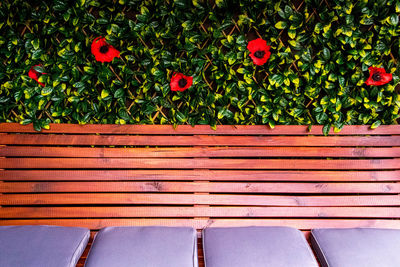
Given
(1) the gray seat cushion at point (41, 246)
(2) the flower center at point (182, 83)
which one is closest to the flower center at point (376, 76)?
(2) the flower center at point (182, 83)

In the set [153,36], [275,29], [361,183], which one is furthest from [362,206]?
[153,36]

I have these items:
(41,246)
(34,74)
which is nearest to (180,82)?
(34,74)

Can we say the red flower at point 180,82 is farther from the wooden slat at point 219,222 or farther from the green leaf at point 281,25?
the wooden slat at point 219,222

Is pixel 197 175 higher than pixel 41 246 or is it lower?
higher

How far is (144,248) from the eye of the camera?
4.01 ft

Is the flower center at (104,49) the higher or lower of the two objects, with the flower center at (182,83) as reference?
higher

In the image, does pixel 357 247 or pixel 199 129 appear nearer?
pixel 357 247

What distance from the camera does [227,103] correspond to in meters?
1.61

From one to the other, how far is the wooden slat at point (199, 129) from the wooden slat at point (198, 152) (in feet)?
0.31

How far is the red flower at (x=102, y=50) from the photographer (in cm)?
151

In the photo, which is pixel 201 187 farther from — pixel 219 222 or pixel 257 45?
pixel 257 45

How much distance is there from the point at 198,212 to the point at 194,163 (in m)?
0.29

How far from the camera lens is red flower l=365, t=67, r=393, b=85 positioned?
155 centimetres

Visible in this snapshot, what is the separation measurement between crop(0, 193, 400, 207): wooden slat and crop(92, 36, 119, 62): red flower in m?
0.79
